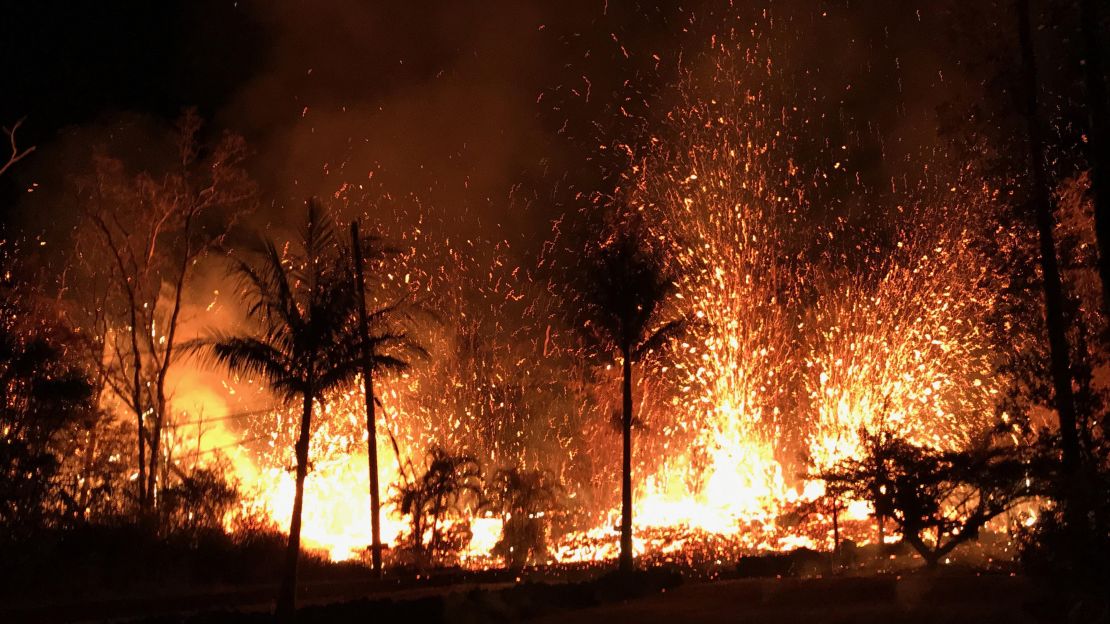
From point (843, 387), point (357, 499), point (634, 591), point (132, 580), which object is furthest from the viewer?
point (357, 499)

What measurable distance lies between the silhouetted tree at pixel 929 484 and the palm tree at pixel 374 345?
921 cm

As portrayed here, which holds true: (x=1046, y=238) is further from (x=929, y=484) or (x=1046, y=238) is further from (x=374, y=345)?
(x=374, y=345)

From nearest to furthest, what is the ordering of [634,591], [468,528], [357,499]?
1. [634,591]
2. [468,528]
3. [357,499]

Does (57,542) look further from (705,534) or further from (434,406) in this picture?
(434,406)

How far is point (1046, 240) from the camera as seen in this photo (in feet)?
59.8

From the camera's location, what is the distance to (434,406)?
4434 centimetres

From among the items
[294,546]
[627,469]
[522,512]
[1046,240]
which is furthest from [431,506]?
[1046,240]

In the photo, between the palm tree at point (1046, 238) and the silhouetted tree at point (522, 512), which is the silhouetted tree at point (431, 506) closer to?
the silhouetted tree at point (522, 512)

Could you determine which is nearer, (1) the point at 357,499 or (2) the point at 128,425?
(2) the point at 128,425

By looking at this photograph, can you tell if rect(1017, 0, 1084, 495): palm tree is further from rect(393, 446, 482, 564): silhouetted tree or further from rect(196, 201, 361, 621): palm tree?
rect(393, 446, 482, 564): silhouetted tree

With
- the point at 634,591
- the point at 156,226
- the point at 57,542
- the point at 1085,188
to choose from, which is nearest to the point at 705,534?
the point at 634,591

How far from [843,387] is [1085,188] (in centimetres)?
1268

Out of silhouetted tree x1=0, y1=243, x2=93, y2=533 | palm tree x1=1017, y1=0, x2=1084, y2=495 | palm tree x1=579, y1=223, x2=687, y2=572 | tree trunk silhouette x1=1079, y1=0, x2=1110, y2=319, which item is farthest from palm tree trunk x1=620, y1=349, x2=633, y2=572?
silhouetted tree x1=0, y1=243, x2=93, y2=533

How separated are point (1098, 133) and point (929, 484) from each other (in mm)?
7061
